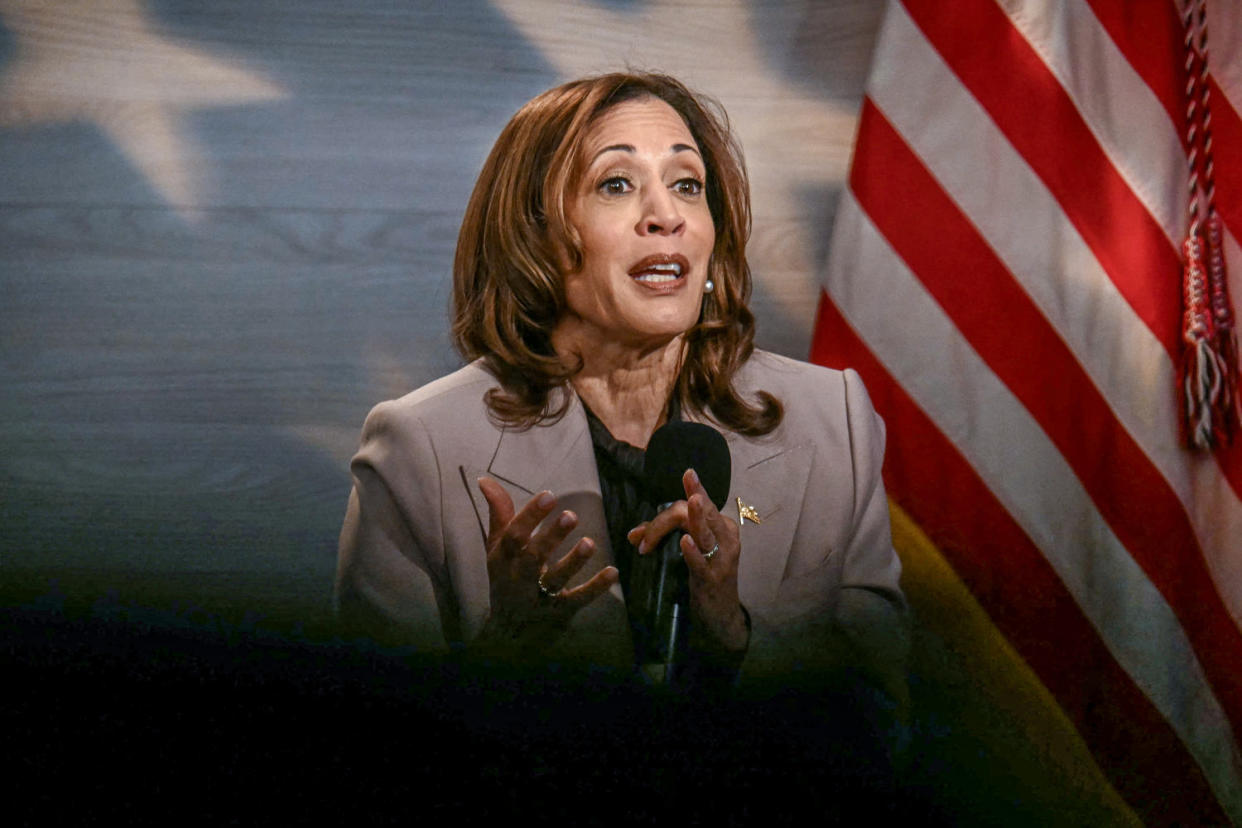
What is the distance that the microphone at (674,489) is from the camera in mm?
1004

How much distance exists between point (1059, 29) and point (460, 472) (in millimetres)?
872

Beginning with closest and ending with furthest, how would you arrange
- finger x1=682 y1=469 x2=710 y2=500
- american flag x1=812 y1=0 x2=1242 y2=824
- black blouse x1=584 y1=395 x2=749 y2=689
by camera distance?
finger x1=682 y1=469 x2=710 y2=500
black blouse x1=584 y1=395 x2=749 y2=689
american flag x1=812 y1=0 x2=1242 y2=824

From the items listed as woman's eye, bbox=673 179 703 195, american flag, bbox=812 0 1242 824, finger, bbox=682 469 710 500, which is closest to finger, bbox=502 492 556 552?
finger, bbox=682 469 710 500

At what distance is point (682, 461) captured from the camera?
1.04 m

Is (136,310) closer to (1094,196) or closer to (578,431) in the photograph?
(578,431)

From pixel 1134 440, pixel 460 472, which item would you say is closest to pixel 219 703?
pixel 460 472

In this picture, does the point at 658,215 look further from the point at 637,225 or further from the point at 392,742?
the point at 392,742

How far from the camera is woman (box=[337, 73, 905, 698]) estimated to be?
3.88 ft

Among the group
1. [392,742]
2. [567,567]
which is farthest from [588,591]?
[392,742]

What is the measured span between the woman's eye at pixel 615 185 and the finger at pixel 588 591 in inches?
15.3

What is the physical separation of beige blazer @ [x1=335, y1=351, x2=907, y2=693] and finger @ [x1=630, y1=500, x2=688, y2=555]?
18 centimetres

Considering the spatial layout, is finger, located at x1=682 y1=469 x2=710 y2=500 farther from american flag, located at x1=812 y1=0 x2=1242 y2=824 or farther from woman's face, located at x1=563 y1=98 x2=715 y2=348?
american flag, located at x1=812 y1=0 x2=1242 y2=824

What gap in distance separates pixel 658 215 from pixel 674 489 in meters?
0.30

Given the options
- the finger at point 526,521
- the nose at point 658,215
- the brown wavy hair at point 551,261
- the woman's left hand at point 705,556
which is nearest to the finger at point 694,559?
the woman's left hand at point 705,556
